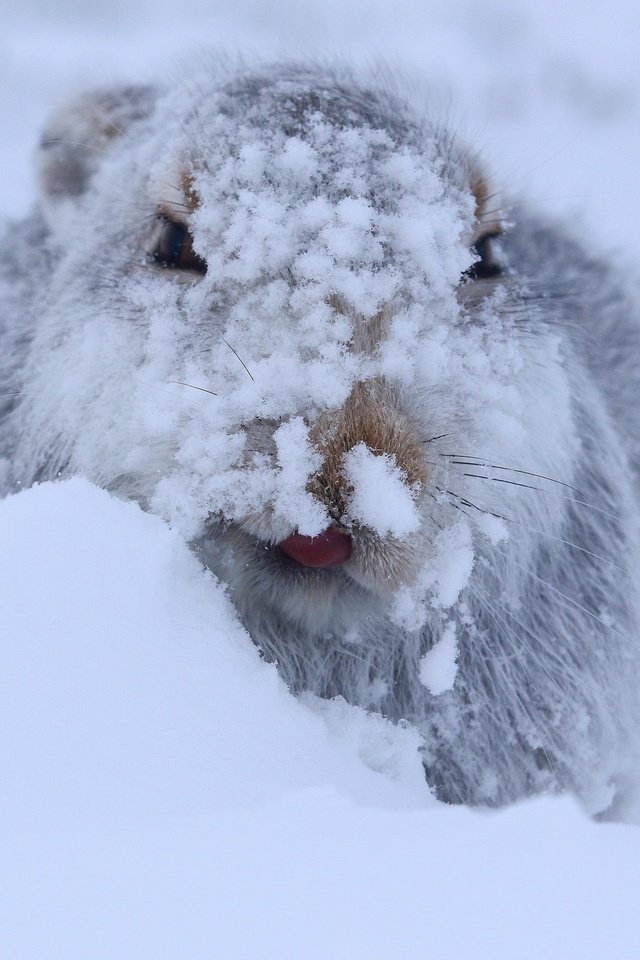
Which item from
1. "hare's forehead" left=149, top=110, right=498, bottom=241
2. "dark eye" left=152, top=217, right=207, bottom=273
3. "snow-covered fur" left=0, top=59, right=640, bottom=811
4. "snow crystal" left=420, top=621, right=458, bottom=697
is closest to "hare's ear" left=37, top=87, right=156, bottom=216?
"snow-covered fur" left=0, top=59, right=640, bottom=811

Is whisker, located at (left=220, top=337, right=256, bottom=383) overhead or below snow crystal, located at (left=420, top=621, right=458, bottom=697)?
overhead

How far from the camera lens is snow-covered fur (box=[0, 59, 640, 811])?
1323 millimetres

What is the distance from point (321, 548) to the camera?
1.27 metres

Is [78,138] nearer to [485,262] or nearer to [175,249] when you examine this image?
[175,249]

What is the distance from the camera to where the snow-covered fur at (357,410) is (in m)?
1.32

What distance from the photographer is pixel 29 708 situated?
0.95 metres

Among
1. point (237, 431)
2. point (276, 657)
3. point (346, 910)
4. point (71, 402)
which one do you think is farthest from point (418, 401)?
point (346, 910)

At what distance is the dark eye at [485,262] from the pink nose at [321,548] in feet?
2.59

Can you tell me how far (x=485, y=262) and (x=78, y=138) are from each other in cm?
149

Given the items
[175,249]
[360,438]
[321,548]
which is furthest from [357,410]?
[175,249]

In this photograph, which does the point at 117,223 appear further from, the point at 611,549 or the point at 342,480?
the point at 611,549

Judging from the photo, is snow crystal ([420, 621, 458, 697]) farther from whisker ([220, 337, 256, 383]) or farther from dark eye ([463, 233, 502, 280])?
dark eye ([463, 233, 502, 280])

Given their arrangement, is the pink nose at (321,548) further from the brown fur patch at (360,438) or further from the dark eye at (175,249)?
the dark eye at (175,249)

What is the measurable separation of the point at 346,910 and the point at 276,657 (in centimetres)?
88
